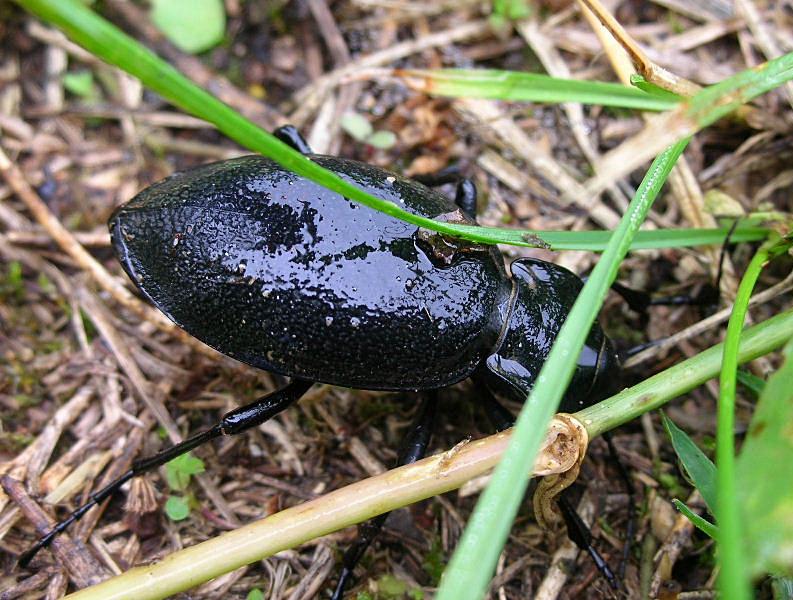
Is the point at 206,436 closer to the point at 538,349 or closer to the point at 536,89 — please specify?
the point at 538,349

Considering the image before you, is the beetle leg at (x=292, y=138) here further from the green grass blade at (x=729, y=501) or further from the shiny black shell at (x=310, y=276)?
the green grass blade at (x=729, y=501)

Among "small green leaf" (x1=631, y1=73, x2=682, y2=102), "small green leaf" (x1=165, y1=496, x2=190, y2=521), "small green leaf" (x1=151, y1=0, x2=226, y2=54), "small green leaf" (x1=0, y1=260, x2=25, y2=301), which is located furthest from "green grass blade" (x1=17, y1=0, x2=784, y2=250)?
"small green leaf" (x1=151, y1=0, x2=226, y2=54)

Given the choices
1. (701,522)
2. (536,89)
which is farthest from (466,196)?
(701,522)

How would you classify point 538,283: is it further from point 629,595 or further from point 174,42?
point 174,42

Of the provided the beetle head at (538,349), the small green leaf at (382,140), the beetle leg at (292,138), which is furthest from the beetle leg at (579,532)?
the small green leaf at (382,140)

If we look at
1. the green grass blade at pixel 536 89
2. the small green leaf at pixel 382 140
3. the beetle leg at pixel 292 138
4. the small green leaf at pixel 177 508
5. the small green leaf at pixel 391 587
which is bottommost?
the small green leaf at pixel 391 587

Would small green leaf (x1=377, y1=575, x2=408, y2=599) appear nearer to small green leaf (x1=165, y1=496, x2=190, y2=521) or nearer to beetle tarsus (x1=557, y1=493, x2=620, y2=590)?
beetle tarsus (x1=557, y1=493, x2=620, y2=590)

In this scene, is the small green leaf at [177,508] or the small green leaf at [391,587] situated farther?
the small green leaf at [177,508]
